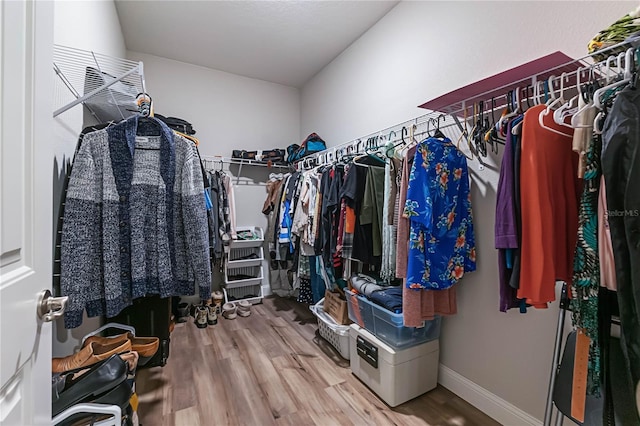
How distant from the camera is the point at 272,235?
130 inches

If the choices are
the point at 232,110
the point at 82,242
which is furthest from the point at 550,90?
the point at 232,110

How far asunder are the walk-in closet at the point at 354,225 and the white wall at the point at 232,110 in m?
0.24

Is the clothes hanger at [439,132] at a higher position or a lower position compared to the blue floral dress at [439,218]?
higher

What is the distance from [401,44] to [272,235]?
7.80 ft

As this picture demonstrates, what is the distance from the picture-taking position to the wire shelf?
1.25 m

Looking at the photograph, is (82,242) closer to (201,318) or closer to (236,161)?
(201,318)

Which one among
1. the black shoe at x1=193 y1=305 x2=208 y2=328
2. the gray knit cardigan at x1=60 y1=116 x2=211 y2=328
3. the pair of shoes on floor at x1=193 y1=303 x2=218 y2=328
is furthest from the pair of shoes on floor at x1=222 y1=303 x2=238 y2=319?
the gray knit cardigan at x1=60 y1=116 x2=211 y2=328

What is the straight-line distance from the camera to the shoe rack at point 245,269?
3.28m

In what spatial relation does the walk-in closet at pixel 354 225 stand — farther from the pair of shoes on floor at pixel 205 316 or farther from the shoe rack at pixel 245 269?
the shoe rack at pixel 245 269

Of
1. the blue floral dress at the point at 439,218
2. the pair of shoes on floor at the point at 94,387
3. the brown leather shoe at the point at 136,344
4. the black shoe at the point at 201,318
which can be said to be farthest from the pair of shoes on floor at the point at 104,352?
the blue floral dress at the point at 439,218

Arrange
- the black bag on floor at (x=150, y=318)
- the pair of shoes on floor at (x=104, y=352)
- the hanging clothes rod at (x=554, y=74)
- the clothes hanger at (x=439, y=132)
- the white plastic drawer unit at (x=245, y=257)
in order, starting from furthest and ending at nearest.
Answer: the white plastic drawer unit at (x=245, y=257)
the black bag on floor at (x=150, y=318)
the clothes hanger at (x=439, y=132)
the pair of shoes on floor at (x=104, y=352)
the hanging clothes rod at (x=554, y=74)

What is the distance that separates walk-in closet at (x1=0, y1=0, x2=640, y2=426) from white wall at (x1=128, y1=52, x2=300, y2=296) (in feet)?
0.79

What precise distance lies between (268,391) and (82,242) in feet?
4.62

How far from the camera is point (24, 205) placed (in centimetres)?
57
